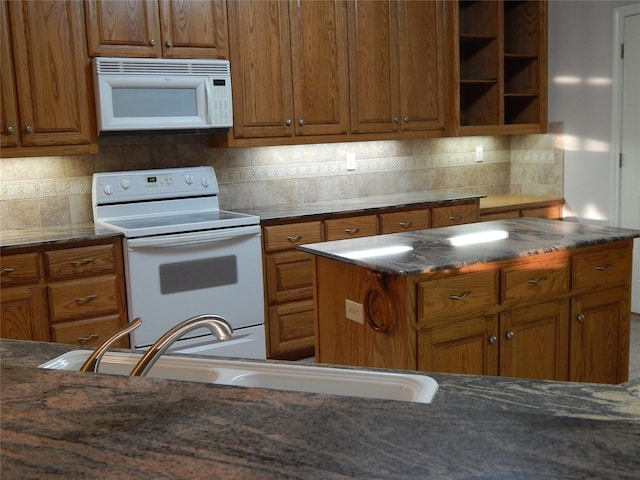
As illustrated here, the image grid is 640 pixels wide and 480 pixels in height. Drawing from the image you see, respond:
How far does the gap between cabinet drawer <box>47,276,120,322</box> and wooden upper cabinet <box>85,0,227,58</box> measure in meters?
1.20

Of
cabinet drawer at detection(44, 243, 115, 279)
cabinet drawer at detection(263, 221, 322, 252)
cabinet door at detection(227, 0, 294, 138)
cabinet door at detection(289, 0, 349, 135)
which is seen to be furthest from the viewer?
cabinet door at detection(289, 0, 349, 135)

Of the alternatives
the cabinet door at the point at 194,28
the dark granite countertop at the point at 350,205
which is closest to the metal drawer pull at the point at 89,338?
the dark granite countertop at the point at 350,205

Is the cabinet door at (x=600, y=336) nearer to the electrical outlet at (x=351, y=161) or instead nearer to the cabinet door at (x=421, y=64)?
the cabinet door at (x=421, y=64)

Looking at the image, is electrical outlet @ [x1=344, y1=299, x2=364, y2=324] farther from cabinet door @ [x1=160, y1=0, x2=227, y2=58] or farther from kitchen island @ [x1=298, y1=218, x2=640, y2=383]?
cabinet door @ [x1=160, y1=0, x2=227, y2=58]

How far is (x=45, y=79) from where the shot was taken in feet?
11.8

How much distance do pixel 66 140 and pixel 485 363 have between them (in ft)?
7.75

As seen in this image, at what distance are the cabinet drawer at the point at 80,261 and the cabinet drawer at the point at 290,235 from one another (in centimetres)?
87

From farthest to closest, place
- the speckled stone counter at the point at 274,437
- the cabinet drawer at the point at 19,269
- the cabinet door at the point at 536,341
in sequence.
A: the cabinet drawer at the point at 19,269 < the cabinet door at the point at 536,341 < the speckled stone counter at the point at 274,437

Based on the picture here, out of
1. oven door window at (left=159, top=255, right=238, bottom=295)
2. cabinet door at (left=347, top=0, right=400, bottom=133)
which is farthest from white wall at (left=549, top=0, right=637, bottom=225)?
oven door window at (left=159, top=255, right=238, bottom=295)

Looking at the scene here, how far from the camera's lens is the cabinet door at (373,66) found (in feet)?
14.9

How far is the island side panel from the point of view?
8.28 ft

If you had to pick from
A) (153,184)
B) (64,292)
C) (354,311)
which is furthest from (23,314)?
(354,311)

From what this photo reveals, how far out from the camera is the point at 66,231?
3.68 metres

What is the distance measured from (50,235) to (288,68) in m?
1.71
